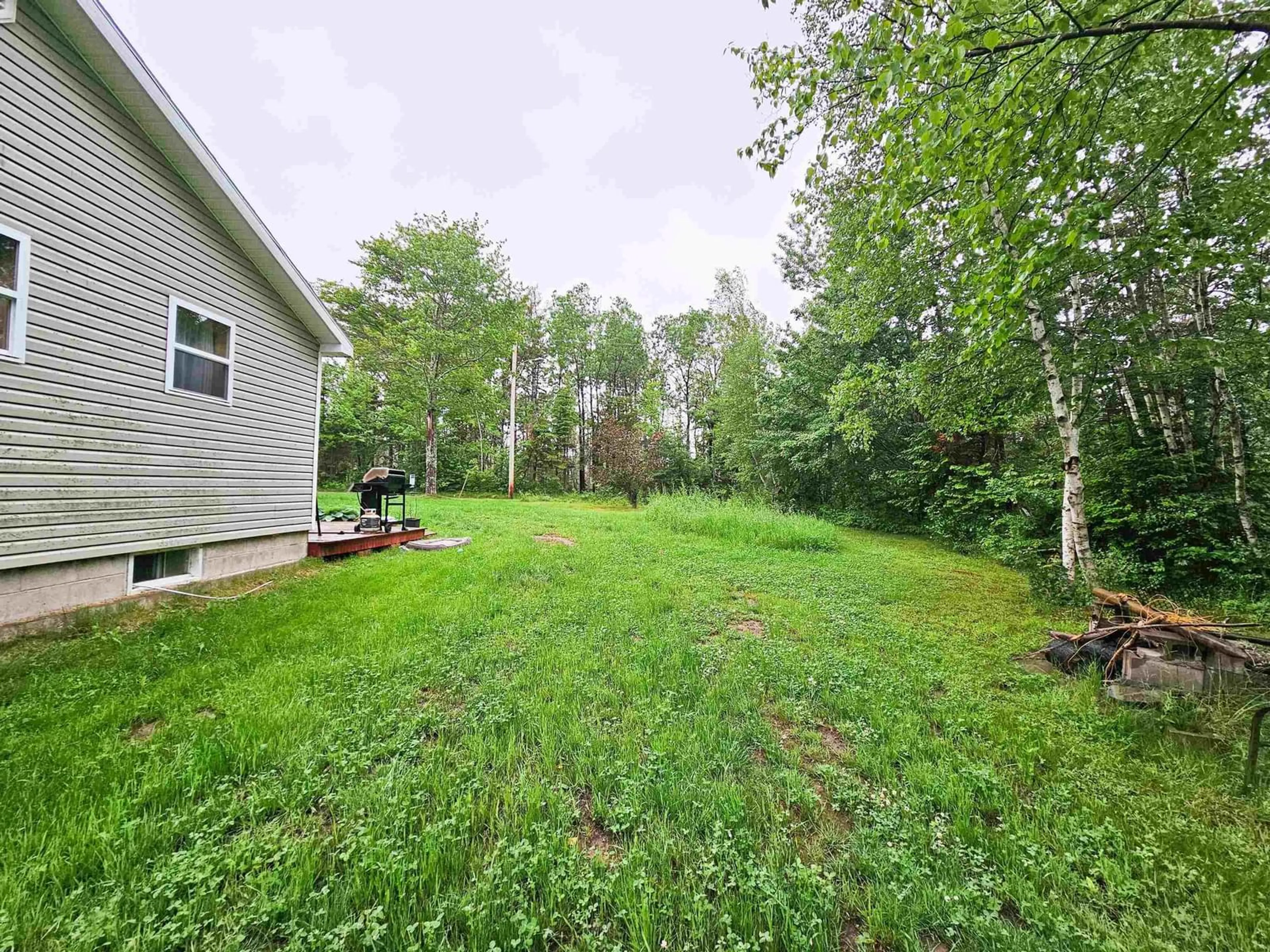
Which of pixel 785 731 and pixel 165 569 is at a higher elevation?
pixel 165 569

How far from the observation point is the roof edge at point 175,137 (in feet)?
12.1

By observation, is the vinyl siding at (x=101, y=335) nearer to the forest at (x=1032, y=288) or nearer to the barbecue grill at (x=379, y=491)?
the barbecue grill at (x=379, y=491)

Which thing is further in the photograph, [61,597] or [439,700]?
[61,597]

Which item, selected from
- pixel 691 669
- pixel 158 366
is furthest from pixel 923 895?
pixel 158 366

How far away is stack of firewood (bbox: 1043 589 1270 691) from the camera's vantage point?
98.5 inches

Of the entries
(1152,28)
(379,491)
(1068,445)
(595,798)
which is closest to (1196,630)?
(1068,445)

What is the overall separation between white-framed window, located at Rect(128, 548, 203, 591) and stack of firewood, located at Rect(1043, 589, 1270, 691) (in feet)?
27.6

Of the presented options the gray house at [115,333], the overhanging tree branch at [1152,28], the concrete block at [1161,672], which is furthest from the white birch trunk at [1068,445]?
the gray house at [115,333]

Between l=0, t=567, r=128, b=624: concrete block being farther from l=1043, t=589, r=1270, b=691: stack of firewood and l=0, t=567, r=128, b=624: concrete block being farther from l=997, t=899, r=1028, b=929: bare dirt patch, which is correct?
l=1043, t=589, r=1270, b=691: stack of firewood

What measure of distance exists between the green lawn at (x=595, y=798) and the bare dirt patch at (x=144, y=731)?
2cm

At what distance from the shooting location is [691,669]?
125 inches

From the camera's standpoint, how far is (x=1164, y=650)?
272cm

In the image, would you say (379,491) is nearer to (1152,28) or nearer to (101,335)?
(101,335)

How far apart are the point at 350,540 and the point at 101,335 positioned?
3.67 m
